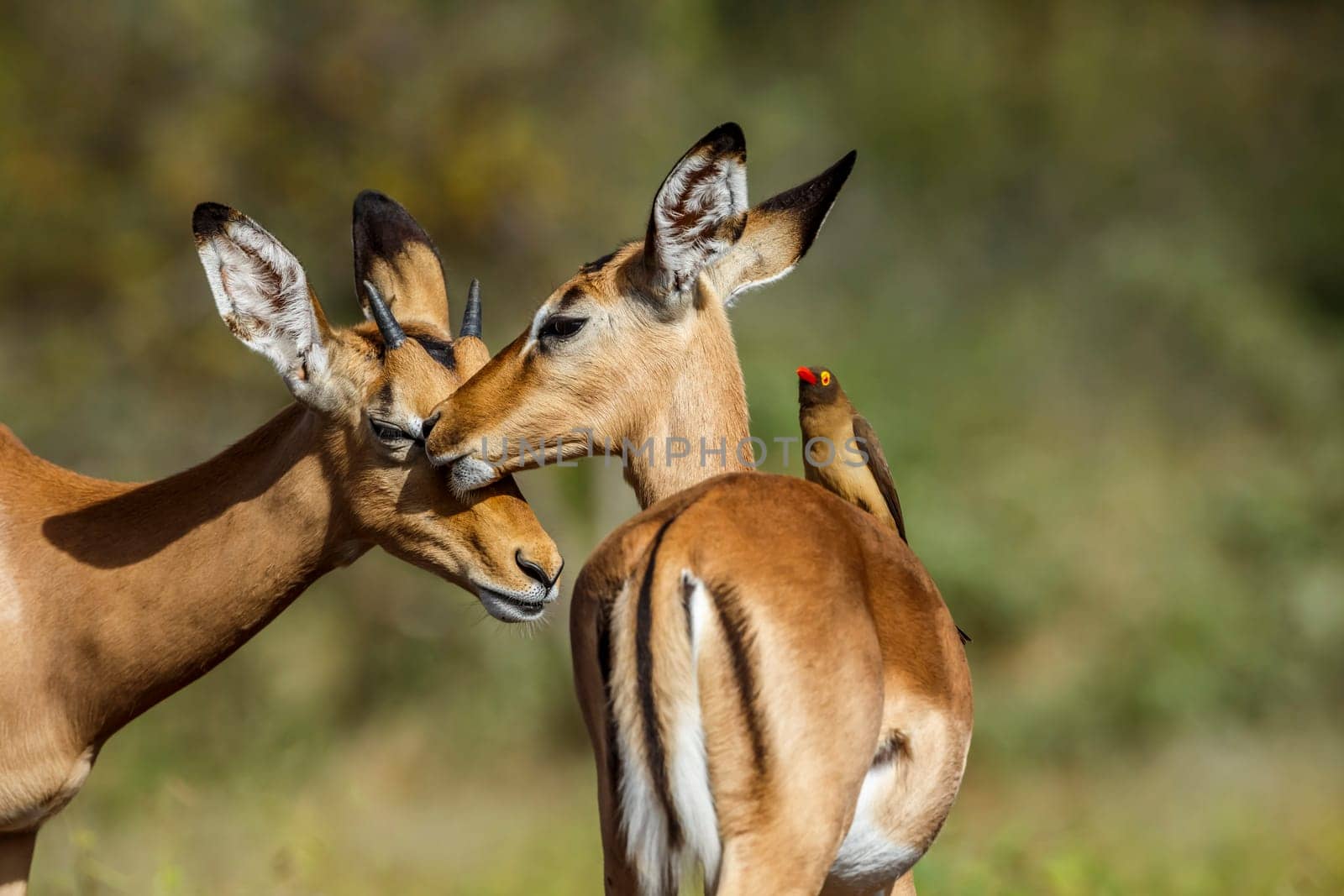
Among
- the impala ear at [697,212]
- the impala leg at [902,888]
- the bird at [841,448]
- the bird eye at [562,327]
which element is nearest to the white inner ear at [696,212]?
the impala ear at [697,212]

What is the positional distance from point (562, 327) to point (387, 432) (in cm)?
54

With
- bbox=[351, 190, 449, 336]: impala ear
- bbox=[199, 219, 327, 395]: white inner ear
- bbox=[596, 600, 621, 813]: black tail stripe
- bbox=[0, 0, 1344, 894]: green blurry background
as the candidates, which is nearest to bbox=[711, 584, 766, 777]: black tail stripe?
bbox=[596, 600, 621, 813]: black tail stripe

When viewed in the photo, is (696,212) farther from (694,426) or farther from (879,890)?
(879,890)

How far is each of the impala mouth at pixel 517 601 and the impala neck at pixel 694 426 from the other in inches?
13.7

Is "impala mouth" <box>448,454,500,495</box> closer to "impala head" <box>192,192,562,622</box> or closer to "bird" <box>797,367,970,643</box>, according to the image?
"impala head" <box>192,192,562,622</box>

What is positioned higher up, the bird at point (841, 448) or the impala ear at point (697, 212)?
the impala ear at point (697, 212)

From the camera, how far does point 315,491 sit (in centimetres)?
408

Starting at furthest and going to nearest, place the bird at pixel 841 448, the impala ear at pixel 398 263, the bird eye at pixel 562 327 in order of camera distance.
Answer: the impala ear at pixel 398 263 < the bird at pixel 841 448 < the bird eye at pixel 562 327

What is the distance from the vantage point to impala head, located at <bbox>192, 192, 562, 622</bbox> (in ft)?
13.2

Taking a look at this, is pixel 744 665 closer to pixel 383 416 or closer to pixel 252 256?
pixel 383 416

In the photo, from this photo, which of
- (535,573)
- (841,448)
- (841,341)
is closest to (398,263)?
(535,573)

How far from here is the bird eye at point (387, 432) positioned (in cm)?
410

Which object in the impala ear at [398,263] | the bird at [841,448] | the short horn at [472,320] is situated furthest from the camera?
the impala ear at [398,263]

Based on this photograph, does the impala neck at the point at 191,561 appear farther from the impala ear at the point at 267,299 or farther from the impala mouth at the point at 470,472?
the impala mouth at the point at 470,472
